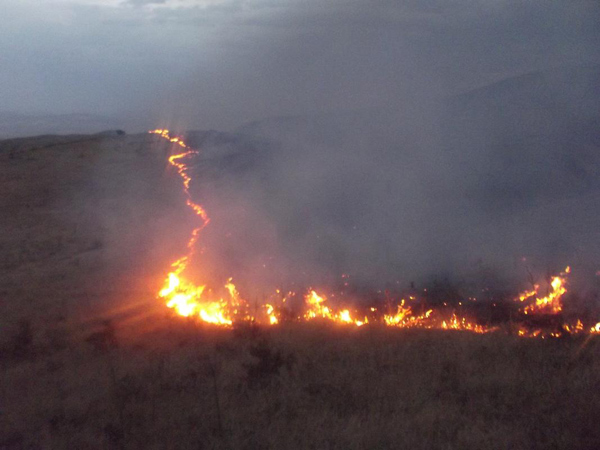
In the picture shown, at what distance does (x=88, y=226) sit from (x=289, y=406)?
56.9 feet

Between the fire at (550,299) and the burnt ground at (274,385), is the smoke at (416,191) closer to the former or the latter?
the fire at (550,299)

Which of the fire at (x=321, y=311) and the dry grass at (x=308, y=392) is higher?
the dry grass at (x=308, y=392)

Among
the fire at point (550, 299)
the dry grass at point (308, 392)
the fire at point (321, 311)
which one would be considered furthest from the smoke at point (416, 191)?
the dry grass at point (308, 392)

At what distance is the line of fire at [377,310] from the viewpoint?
9616 mm

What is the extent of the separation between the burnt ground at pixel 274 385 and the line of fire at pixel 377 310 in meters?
0.83

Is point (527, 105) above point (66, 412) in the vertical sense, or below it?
above

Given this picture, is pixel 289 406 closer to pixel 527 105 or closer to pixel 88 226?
pixel 88 226

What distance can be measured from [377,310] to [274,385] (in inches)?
213

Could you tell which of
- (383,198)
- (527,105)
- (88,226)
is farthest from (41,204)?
(527,105)

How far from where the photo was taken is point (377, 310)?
1217 cm

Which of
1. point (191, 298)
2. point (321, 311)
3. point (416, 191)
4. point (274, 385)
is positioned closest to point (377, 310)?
point (321, 311)

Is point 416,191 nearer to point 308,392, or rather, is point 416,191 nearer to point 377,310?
point 377,310

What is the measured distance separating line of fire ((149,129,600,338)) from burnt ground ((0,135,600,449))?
0.83 meters

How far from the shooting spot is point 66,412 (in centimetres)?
652
